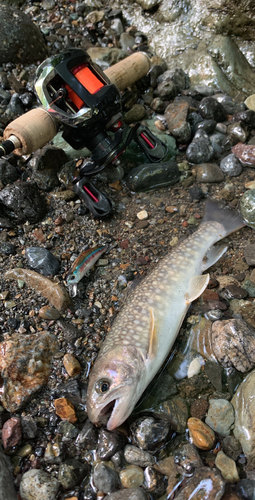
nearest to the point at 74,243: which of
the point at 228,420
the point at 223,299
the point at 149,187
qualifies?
the point at 149,187

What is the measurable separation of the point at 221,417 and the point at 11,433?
1726mm

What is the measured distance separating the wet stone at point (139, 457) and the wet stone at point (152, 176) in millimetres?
3105

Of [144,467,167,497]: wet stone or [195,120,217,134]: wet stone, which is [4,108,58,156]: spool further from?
[144,467,167,497]: wet stone

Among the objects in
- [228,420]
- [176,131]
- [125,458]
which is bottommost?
[228,420]

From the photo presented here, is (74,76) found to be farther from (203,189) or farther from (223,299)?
(223,299)

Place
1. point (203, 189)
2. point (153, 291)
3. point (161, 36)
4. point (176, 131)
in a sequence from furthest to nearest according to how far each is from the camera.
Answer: point (161, 36) < point (176, 131) < point (203, 189) < point (153, 291)

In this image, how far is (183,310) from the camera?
3516mm

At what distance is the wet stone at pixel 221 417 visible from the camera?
2.94 meters

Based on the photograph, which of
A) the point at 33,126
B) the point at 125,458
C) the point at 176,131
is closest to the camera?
the point at 125,458

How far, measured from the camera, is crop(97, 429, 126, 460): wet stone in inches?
112

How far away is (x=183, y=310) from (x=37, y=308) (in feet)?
4.96

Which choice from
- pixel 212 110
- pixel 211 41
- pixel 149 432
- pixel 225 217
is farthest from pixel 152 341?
pixel 211 41

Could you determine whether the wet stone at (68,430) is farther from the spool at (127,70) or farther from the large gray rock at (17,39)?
the large gray rock at (17,39)

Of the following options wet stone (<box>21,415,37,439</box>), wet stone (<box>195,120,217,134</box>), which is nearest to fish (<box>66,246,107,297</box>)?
wet stone (<box>21,415,37,439</box>)
